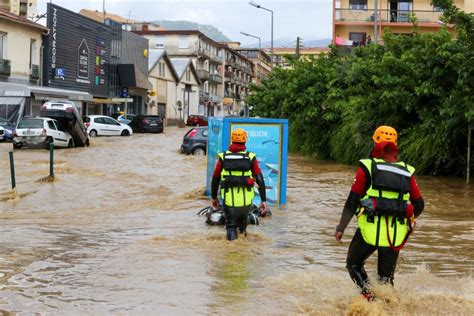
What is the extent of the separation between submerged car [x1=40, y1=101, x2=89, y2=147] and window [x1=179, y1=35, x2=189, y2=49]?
193 ft

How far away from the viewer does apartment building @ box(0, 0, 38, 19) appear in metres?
73.2

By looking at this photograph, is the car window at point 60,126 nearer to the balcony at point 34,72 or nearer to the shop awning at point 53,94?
the shop awning at point 53,94

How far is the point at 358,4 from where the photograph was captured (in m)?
52.9

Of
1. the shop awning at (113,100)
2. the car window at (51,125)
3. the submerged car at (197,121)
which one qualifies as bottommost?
the car window at (51,125)

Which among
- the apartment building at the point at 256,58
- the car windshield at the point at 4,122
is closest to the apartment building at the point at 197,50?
the apartment building at the point at 256,58

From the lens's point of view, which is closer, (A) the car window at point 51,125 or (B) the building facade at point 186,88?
(A) the car window at point 51,125

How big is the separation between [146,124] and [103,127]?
6685 mm

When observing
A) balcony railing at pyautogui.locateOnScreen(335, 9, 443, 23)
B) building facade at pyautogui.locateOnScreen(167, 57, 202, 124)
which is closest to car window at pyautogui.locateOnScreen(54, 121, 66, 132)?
balcony railing at pyautogui.locateOnScreen(335, 9, 443, 23)

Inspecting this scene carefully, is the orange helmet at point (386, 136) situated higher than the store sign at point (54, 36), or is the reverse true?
the store sign at point (54, 36)

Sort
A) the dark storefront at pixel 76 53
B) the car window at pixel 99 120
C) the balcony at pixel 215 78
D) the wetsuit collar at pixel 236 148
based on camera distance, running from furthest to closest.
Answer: the balcony at pixel 215 78, the dark storefront at pixel 76 53, the car window at pixel 99 120, the wetsuit collar at pixel 236 148

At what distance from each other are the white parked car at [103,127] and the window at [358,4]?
20.4m

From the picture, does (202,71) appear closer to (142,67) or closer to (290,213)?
A: (142,67)

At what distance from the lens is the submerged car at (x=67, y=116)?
95.8ft

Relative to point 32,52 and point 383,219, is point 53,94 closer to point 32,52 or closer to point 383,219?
point 32,52
